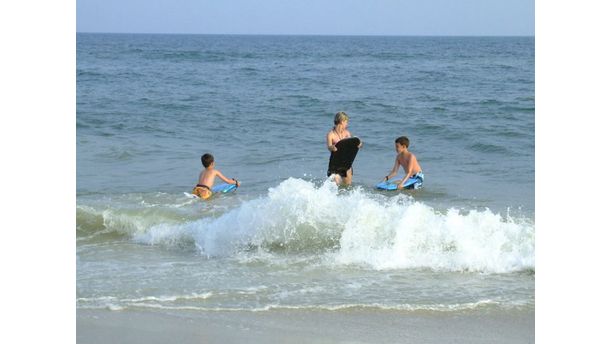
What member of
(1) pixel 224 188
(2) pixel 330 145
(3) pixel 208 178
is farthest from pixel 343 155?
(3) pixel 208 178

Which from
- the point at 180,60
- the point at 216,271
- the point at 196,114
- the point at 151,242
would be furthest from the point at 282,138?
the point at 180,60

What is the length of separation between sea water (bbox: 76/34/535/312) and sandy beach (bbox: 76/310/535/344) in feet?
0.55

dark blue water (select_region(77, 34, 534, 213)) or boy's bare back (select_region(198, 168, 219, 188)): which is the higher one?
dark blue water (select_region(77, 34, 534, 213))

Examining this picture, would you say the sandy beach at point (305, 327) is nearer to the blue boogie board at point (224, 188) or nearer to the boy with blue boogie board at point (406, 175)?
the blue boogie board at point (224, 188)

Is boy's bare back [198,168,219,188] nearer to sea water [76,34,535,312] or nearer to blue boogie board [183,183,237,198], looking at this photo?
blue boogie board [183,183,237,198]

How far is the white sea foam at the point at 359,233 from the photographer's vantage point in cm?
630

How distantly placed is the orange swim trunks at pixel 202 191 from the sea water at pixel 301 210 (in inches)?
8.1

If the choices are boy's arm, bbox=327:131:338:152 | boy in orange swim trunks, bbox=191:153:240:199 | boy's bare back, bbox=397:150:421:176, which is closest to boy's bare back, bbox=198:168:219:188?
boy in orange swim trunks, bbox=191:153:240:199

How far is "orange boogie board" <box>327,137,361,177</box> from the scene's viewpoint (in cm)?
1039

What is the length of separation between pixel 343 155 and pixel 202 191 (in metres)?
2.07

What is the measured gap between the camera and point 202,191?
32.0 feet

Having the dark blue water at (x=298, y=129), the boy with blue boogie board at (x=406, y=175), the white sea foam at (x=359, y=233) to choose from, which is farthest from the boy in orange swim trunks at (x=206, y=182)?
the boy with blue boogie board at (x=406, y=175)

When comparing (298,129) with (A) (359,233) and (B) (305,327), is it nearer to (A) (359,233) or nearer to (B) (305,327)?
(A) (359,233)
